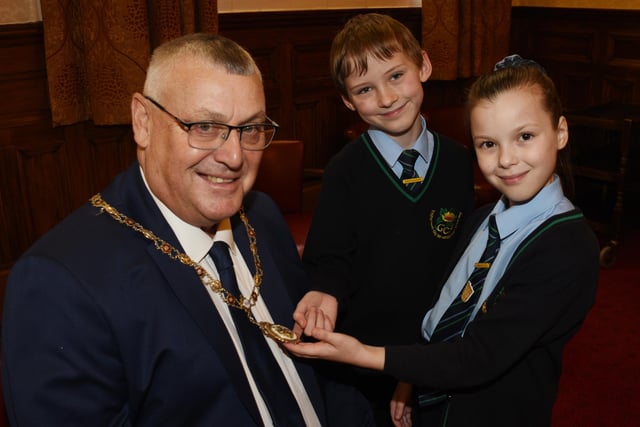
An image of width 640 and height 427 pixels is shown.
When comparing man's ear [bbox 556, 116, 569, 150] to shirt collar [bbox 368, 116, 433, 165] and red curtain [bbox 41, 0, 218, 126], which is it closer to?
shirt collar [bbox 368, 116, 433, 165]

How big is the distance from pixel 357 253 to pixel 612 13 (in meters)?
4.44

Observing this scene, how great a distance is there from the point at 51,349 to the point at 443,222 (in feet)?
3.91

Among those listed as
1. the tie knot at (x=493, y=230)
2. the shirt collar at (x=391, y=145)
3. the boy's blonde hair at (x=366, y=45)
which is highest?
the boy's blonde hair at (x=366, y=45)

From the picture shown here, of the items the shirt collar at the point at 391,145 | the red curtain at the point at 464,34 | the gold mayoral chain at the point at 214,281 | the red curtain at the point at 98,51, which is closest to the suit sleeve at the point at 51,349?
the gold mayoral chain at the point at 214,281

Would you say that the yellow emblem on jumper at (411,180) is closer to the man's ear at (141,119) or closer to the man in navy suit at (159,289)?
the man in navy suit at (159,289)

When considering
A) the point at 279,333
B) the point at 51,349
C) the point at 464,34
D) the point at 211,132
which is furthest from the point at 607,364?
the point at 464,34

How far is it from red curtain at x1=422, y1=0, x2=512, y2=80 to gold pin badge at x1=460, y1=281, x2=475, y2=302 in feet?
13.5

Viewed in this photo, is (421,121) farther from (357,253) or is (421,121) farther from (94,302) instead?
(94,302)

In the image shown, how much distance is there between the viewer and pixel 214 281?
150cm

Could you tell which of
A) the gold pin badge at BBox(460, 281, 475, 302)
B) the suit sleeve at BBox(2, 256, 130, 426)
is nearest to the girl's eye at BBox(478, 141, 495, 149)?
the gold pin badge at BBox(460, 281, 475, 302)

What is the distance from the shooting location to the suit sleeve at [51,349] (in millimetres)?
1219

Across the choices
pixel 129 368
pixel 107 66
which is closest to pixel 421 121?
pixel 129 368

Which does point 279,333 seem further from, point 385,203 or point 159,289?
point 385,203

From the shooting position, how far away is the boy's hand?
1.65 m
